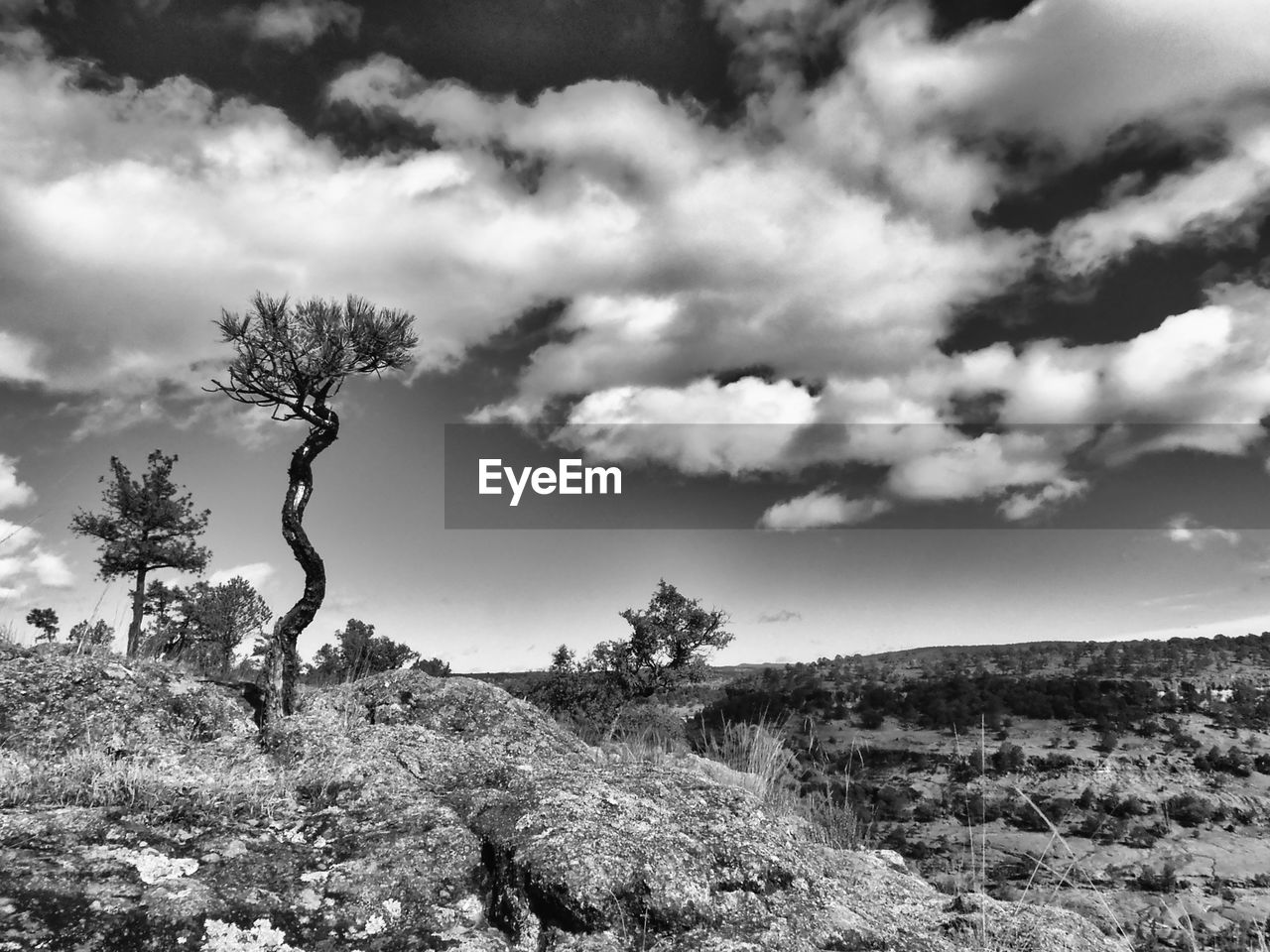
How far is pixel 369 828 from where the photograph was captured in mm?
4348

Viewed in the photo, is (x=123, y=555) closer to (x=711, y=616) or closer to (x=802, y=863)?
(x=711, y=616)

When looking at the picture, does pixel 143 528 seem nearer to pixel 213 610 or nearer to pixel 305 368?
pixel 213 610

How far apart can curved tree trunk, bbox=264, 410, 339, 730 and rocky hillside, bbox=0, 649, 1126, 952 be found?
2045 millimetres

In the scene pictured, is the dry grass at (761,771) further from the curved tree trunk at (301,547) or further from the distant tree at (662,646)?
the distant tree at (662,646)

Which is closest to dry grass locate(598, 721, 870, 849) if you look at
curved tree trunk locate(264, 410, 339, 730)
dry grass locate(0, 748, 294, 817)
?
curved tree trunk locate(264, 410, 339, 730)

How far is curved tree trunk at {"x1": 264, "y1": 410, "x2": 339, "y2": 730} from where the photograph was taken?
315 inches

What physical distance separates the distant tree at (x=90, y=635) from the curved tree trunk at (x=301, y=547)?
2052mm

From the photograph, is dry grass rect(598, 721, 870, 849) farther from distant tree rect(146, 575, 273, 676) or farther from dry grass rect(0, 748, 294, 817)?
distant tree rect(146, 575, 273, 676)

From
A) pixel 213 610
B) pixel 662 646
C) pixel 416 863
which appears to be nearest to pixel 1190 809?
pixel 662 646

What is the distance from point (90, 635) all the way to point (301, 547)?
286 centimetres

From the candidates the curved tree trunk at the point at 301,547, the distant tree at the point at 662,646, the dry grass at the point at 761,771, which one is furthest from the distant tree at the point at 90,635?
the distant tree at the point at 662,646

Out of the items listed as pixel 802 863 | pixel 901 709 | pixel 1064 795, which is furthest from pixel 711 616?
pixel 802 863

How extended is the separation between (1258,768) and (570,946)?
1492 inches

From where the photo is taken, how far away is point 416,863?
3.98 m
